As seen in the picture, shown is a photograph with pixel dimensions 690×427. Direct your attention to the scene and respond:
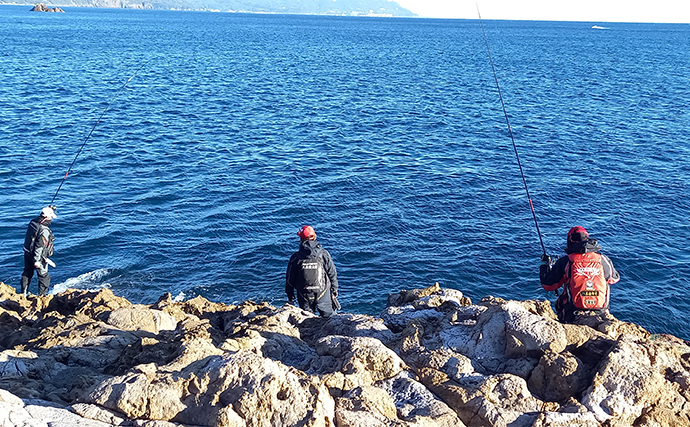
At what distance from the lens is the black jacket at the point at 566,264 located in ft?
28.5

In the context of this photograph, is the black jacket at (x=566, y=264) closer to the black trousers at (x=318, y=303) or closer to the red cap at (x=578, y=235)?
the red cap at (x=578, y=235)

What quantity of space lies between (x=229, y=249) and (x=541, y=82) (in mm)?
46374

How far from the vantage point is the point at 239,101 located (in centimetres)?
4353

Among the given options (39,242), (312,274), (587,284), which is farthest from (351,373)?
(39,242)

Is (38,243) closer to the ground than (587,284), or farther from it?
closer to the ground

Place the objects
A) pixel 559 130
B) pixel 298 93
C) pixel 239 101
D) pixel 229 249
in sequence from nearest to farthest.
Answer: pixel 229 249 < pixel 559 130 < pixel 239 101 < pixel 298 93

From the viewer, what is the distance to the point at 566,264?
8.81m

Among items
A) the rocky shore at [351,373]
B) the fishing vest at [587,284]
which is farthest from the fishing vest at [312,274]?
the fishing vest at [587,284]

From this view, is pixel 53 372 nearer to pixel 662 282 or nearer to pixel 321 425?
pixel 321 425

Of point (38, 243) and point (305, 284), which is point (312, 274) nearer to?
point (305, 284)

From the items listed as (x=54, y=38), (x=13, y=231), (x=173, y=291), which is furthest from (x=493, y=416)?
(x=54, y=38)

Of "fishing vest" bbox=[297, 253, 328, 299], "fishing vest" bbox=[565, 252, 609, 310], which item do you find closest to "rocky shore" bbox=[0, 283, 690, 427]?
"fishing vest" bbox=[565, 252, 609, 310]

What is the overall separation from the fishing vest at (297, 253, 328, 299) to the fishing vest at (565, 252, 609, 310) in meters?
4.37

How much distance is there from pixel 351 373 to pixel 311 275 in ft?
12.3
